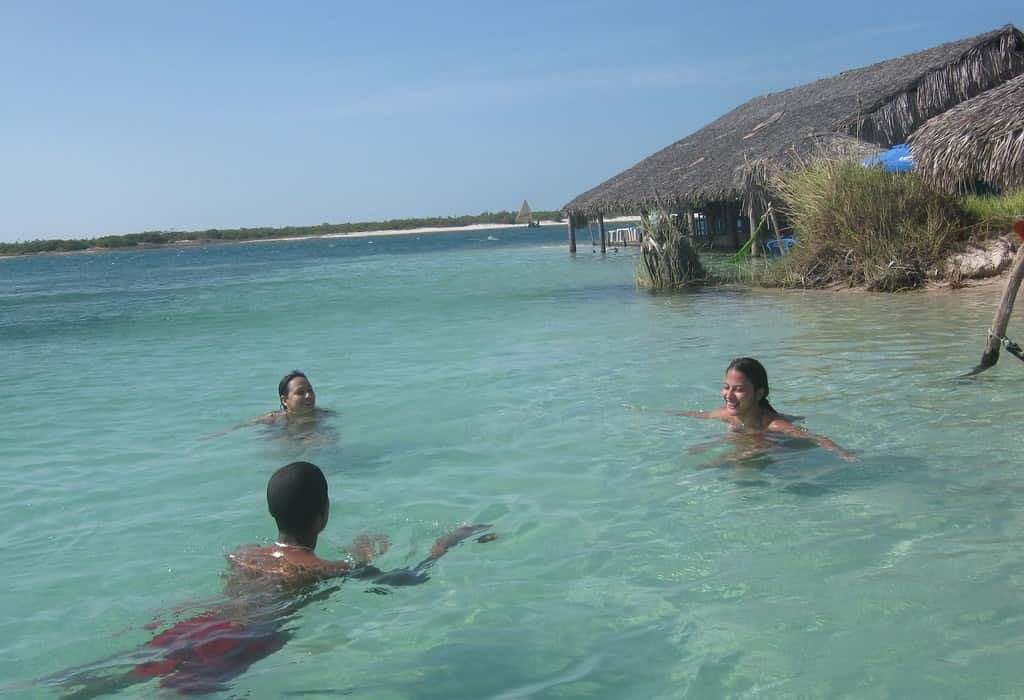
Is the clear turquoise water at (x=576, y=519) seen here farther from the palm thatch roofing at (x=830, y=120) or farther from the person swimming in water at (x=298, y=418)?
the palm thatch roofing at (x=830, y=120)

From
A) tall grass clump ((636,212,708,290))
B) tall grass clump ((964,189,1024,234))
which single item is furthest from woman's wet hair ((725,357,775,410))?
tall grass clump ((636,212,708,290))

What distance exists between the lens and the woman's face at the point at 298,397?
7.32m

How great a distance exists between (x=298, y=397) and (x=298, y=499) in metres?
3.52

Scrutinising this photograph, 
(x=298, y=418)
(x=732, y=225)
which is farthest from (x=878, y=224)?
(x=732, y=225)

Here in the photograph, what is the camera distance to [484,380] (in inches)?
373

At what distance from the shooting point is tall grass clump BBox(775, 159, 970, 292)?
15.1 meters

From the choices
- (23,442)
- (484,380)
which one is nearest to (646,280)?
(484,380)

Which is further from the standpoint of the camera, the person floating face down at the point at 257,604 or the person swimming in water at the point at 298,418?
A: the person swimming in water at the point at 298,418

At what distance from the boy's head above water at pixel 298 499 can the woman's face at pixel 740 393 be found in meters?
2.94

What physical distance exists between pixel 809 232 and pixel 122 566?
1382 centimetres

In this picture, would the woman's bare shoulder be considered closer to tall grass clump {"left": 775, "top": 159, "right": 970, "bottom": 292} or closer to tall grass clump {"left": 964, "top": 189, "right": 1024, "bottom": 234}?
tall grass clump {"left": 775, "top": 159, "right": 970, "bottom": 292}

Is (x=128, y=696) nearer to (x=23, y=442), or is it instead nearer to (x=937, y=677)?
(x=937, y=677)

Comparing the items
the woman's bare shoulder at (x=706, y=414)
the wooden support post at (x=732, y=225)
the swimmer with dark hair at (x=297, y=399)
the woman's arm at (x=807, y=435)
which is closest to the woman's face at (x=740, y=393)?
the woman's arm at (x=807, y=435)

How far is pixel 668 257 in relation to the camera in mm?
18594
